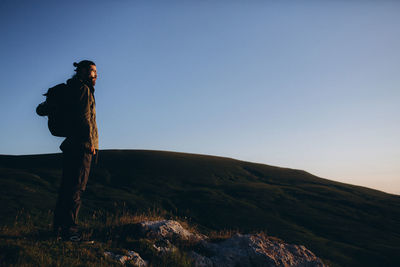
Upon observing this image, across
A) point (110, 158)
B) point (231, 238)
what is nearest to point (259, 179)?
point (110, 158)

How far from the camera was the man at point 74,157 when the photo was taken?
5.78m

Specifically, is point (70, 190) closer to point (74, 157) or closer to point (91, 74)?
point (74, 157)

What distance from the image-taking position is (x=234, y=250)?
6.96 meters

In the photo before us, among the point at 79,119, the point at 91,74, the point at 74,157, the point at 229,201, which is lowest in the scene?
the point at 229,201

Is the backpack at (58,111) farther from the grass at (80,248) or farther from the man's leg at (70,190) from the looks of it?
→ the grass at (80,248)

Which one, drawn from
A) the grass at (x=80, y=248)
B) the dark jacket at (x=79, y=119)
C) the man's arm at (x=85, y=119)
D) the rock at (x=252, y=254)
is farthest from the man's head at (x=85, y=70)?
the rock at (x=252, y=254)

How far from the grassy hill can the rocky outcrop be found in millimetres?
15095

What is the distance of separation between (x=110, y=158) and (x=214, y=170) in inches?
959

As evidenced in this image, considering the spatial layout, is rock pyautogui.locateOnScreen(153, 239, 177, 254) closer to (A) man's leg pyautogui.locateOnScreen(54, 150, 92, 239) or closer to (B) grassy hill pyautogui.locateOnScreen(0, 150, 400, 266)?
(A) man's leg pyautogui.locateOnScreen(54, 150, 92, 239)

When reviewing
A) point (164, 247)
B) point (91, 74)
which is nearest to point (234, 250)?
point (164, 247)

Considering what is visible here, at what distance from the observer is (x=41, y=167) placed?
181 ft

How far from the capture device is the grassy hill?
103 ft

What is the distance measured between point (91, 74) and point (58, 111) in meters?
1.05

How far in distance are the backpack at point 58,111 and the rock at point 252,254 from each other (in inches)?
153
